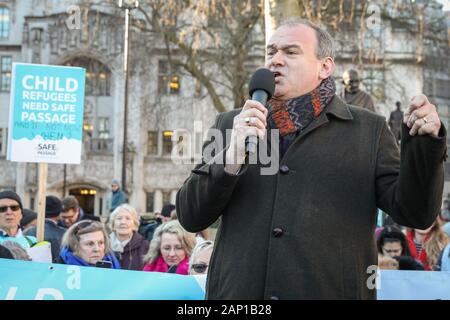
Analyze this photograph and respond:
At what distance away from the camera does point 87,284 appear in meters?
4.32

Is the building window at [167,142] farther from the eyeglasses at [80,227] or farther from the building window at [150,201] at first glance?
the eyeglasses at [80,227]

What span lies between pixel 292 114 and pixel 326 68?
1.05ft

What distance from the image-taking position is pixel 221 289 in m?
2.76

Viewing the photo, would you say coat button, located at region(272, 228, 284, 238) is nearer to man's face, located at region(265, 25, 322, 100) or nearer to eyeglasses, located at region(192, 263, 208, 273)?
man's face, located at region(265, 25, 322, 100)

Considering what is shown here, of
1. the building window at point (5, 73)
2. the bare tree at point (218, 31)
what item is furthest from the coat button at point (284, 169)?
the building window at point (5, 73)

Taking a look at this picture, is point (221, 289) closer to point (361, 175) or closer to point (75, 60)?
point (361, 175)

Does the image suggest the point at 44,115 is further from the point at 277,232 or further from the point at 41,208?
the point at 277,232

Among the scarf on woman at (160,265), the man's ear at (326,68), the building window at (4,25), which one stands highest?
the building window at (4,25)

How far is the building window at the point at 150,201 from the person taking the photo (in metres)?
37.0

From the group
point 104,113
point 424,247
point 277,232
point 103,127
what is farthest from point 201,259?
point 103,127

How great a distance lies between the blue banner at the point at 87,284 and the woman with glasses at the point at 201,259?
94cm

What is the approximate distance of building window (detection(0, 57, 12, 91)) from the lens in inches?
1519

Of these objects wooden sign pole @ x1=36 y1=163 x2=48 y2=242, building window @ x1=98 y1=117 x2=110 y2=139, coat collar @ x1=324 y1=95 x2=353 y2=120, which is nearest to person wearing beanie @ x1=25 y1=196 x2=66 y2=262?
wooden sign pole @ x1=36 y1=163 x2=48 y2=242

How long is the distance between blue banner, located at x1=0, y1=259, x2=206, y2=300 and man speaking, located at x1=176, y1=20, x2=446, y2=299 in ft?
5.14
